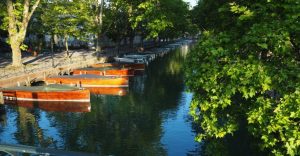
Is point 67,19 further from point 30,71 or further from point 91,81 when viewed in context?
point 91,81

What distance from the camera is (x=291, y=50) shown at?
12.7 m

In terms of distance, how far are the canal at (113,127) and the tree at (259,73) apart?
12.4 metres

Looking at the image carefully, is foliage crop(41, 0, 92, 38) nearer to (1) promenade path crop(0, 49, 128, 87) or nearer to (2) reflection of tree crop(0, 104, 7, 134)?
(1) promenade path crop(0, 49, 128, 87)

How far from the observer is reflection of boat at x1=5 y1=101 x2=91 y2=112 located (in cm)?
3716

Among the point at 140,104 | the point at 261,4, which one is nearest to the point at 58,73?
the point at 140,104

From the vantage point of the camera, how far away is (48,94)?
39.4m

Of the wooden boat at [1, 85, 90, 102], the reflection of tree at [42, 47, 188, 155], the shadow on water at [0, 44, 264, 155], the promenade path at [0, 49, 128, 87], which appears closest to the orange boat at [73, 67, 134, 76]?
the promenade path at [0, 49, 128, 87]

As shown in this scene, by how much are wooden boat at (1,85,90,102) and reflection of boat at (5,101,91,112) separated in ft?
1.45

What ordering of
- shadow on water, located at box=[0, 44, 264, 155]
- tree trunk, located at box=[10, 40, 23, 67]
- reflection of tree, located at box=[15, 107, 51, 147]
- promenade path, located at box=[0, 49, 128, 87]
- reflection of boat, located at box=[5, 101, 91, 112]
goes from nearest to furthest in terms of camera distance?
shadow on water, located at box=[0, 44, 264, 155], reflection of tree, located at box=[15, 107, 51, 147], reflection of boat, located at box=[5, 101, 91, 112], promenade path, located at box=[0, 49, 128, 87], tree trunk, located at box=[10, 40, 23, 67]

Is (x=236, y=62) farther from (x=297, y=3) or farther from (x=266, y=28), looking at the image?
(x=297, y=3)

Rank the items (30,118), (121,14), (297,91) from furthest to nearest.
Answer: (121,14), (30,118), (297,91)

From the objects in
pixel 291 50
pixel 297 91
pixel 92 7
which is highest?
pixel 92 7

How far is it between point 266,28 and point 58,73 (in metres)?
47.3

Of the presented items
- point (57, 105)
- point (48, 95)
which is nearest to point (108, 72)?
point (48, 95)
